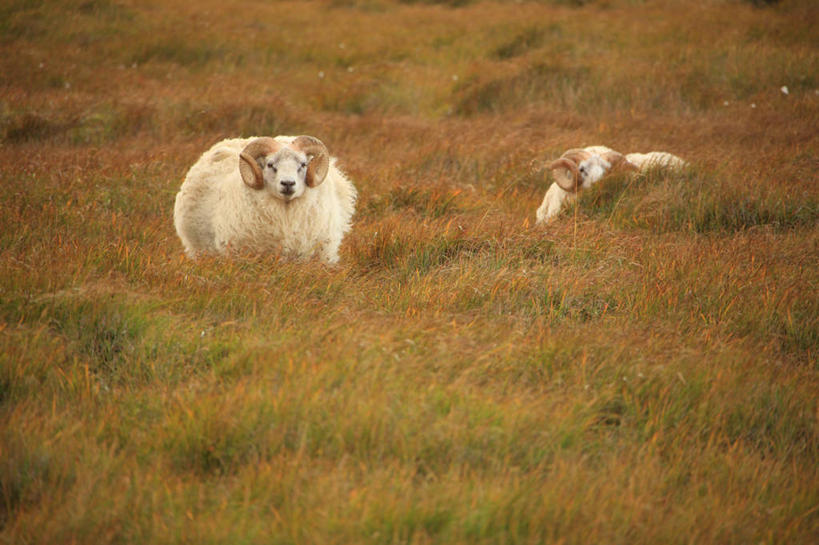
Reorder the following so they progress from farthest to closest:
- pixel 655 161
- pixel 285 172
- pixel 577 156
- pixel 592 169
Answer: pixel 577 156 → pixel 592 169 → pixel 655 161 → pixel 285 172

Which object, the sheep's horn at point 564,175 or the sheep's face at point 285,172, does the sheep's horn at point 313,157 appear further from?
the sheep's horn at point 564,175

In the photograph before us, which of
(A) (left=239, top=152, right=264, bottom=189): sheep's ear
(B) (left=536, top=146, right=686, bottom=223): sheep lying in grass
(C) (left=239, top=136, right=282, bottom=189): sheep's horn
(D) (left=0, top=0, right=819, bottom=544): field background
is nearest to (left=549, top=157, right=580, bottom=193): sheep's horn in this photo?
(B) (left=536, top=146, right=686, bottom=223): sheep lying in grass

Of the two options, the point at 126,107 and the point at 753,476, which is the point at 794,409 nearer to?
the point at 753,476

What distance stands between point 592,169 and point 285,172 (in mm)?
4290

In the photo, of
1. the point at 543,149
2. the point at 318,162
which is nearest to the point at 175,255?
the point at 318,162

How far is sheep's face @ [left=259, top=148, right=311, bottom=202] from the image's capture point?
6.24 meters

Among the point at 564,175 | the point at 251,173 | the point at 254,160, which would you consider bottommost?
the point at 564,175

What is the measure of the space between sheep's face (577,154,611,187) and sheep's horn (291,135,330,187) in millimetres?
3662

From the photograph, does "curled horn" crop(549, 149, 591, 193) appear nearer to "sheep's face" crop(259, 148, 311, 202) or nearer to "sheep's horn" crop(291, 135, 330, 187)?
"sheep's horn" crop(291, 135, 330, 187)

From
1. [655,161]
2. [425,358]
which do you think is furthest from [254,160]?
[655,161]

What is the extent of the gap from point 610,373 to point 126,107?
405 inches

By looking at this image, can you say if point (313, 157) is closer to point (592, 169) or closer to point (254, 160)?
point (254, 160)

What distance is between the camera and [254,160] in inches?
249

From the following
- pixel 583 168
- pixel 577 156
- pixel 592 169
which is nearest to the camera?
pixel 592 169
